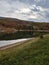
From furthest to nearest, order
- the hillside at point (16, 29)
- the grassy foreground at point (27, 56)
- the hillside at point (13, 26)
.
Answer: the hillside at point (13, 26), the hillside at point (16, 29), the grassy foreground at point (27, 56)

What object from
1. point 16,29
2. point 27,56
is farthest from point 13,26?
point 27,56

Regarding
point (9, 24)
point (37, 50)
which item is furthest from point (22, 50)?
point (9, 24)

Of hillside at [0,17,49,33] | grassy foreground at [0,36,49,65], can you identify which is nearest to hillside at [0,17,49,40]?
hillside at [0,17,49,33]

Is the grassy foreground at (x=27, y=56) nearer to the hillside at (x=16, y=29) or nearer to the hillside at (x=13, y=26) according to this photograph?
the hillside at (x=16, y=29)

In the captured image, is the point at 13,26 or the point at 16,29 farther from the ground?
the point at 13,26

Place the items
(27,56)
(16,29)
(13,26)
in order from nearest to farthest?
(27,56) → (16,29) → (13,26)

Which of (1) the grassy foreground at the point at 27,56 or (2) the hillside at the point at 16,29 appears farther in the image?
(2) the hillside at the point at 16,29

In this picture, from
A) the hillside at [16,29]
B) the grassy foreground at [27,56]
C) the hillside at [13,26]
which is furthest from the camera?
the hillside at [13,26]

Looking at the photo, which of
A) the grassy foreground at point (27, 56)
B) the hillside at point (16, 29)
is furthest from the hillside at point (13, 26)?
the grassy foreground at point (27, 56)

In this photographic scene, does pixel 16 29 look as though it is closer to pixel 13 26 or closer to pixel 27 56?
pixel 13 26

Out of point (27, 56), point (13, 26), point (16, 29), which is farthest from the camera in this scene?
point (13, 26)

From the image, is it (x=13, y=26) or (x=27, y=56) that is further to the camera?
(x=13, y=26)

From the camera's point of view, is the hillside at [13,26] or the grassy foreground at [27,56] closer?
the grassy foreground at [27,56]

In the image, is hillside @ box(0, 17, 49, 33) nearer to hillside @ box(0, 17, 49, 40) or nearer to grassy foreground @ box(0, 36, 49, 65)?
hillside @ box(0, 17, 49, 40)
